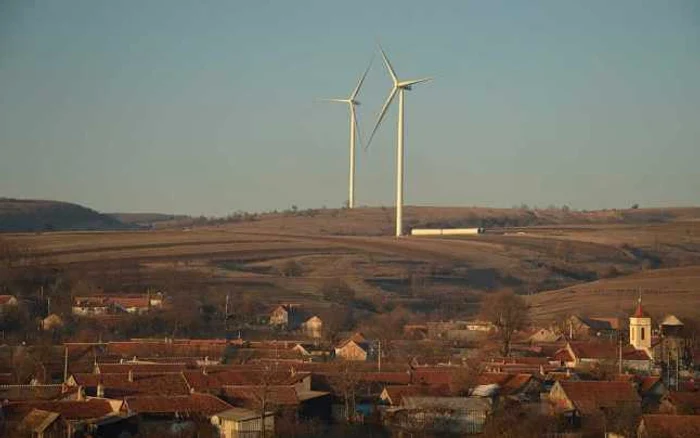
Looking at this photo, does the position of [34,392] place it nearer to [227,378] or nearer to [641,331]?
[227,378]

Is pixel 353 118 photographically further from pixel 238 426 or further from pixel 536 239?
pixel 238 426

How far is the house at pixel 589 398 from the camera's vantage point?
3141 centimetres

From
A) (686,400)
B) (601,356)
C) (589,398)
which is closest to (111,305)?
(601,356)

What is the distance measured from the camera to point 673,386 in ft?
120

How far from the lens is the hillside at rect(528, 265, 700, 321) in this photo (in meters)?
62.6

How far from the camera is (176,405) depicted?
30.3 metres

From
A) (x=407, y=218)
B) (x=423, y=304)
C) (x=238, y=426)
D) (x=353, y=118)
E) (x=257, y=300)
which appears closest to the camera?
(x=238, y=426)

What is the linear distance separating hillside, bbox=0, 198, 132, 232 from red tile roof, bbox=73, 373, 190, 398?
8295cm

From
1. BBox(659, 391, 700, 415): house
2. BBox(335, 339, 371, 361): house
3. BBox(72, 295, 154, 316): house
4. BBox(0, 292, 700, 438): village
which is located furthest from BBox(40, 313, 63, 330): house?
BBox(659, 391, 700, 415): house

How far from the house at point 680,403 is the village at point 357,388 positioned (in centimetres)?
6

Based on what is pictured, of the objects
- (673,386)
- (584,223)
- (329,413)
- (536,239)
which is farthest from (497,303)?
(584,223)

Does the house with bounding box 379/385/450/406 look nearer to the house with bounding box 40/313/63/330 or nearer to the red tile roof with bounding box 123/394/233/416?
the red tile roof with bounding box 123/394/233/416

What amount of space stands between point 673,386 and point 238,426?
12739 millimetres

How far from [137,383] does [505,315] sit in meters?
21.0
